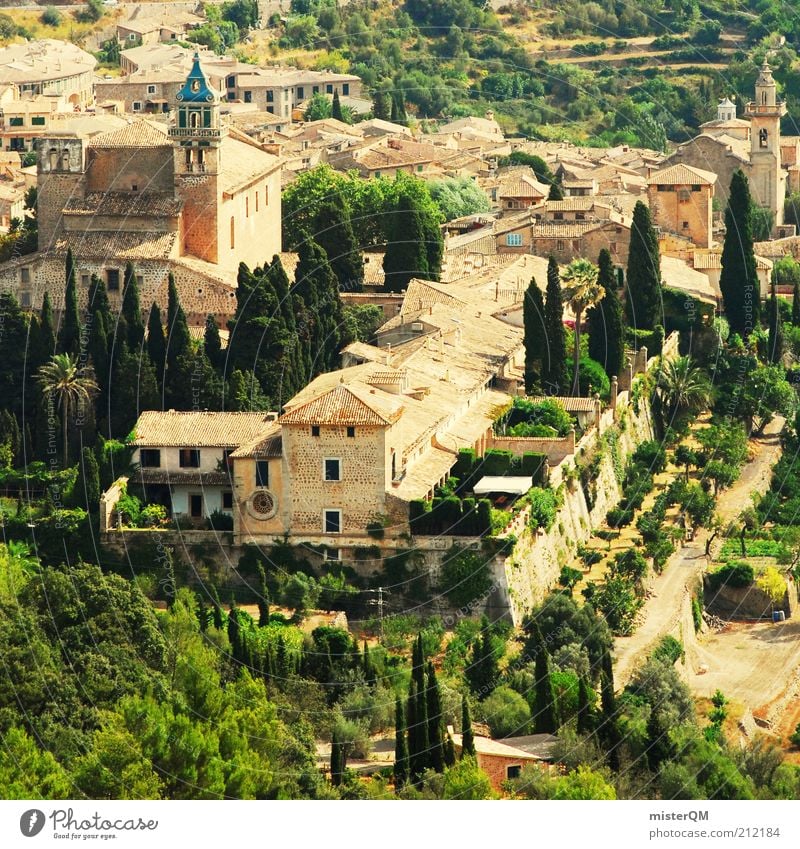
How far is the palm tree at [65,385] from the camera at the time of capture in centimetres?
6564

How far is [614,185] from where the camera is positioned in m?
92.6

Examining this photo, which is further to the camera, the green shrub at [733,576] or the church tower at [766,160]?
the church tower at [766,160]

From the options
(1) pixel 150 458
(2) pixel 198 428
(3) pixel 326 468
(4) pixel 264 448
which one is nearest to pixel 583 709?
(3) pixel 326 468

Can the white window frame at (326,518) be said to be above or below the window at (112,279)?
below

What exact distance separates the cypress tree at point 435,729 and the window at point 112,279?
21.8m

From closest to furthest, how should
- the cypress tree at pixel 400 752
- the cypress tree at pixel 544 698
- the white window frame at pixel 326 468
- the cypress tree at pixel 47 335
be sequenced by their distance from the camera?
1. the cypress tree at pixel 400 752
2. the cypress tree at pixel 544 698
3. the white window frame at pixel 326 468
4. the cypress tree at pixel 47 335

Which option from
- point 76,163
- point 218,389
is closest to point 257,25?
point 76,163

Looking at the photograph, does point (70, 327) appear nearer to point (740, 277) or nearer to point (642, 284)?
point (642, 284)

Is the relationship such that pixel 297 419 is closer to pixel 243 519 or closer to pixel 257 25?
pixel 243 519

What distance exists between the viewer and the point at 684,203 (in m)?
86.4

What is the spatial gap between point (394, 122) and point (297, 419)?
168ft

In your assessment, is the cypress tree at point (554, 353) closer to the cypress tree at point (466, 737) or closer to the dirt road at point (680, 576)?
the dirt road at point (680, 576)

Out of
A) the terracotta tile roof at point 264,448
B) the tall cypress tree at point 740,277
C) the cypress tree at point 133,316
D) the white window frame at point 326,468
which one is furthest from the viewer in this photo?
the tall cypress tree at point 740,277

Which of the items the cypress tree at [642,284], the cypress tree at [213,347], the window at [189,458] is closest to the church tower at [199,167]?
the cypress tree at [213,347]
